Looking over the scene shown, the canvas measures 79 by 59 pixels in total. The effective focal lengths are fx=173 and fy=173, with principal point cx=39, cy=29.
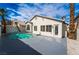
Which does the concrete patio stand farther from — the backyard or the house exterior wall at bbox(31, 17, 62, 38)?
the house exterior wall at bbox(31, 17, 62, 38)

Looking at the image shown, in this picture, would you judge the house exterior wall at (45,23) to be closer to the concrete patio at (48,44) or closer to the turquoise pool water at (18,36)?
the concrete patio at (48,44)

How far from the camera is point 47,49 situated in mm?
5371

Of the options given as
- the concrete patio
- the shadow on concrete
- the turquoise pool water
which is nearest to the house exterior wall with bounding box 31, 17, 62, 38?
the concrete patio

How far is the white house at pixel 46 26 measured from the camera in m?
5.39

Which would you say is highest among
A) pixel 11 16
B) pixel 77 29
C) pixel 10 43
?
pixel 11 16

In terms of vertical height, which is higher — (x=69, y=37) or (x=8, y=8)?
(x=8, y=8)

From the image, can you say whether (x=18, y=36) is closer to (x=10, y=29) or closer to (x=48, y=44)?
(x=10, y=29)

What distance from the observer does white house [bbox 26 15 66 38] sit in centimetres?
539

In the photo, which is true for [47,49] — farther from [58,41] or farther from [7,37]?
[7,37]

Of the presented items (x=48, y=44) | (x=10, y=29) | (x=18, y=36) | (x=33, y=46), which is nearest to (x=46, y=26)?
(x=48, y=44)

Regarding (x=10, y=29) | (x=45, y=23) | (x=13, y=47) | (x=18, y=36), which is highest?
(x=45, y=23)

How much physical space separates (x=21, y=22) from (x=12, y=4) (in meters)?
0.63

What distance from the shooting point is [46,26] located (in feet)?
17.9

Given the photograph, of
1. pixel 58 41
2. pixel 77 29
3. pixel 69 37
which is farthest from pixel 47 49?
pixel 77 29
